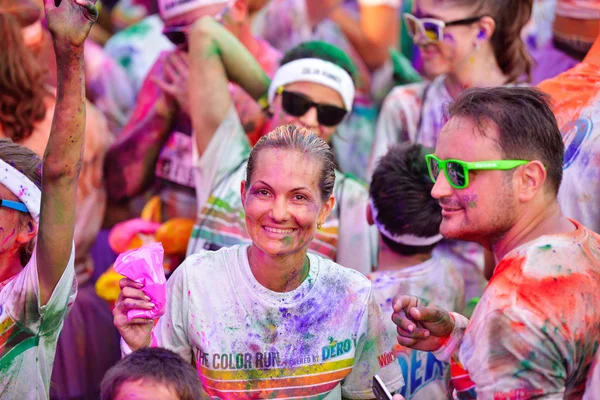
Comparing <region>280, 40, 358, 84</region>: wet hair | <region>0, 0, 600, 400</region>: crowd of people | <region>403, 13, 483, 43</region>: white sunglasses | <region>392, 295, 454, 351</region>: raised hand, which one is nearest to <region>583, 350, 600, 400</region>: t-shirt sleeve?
<region>0, 0, 600, 400</region>: crowd of people

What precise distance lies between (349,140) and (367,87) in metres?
0.54

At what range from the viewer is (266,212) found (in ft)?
9.25

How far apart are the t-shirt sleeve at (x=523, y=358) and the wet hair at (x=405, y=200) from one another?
4.56 ft

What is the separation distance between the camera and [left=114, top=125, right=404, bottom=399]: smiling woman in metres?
2.83

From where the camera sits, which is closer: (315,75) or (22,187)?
(22,187)

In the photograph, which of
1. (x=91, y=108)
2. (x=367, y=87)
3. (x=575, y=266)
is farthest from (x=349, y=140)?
(x=575, y=266)

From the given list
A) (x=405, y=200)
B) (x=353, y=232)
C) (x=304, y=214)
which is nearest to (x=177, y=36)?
(x=353, y=232)

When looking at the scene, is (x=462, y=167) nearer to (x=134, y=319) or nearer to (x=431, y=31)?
(x=134, y=319)

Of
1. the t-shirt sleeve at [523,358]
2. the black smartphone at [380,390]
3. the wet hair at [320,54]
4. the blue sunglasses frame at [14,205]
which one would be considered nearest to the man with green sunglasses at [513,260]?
the t-shirt sleeve at [523,358]

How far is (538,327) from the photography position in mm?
2332

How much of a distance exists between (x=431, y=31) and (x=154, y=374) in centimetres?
299

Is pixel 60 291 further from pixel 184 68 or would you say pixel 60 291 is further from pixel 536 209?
pixel 184 68

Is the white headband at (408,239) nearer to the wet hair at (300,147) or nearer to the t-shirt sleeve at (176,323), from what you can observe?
the wet hair at (300,147)

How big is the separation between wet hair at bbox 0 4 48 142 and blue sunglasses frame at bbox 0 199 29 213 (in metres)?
1.63
